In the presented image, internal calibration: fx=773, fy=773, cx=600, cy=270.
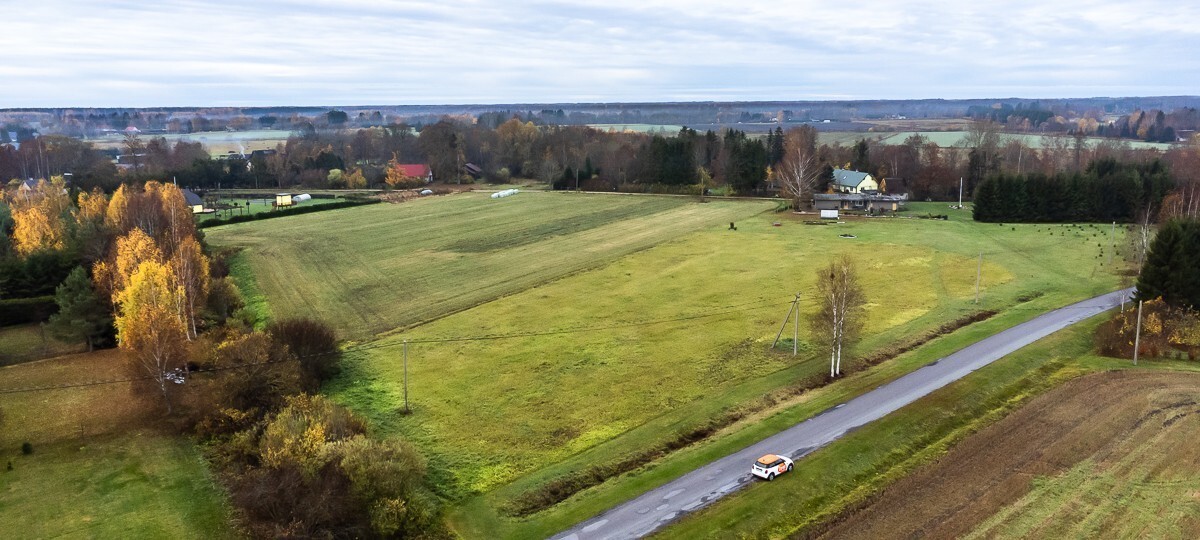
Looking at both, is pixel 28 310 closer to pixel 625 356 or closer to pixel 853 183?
pixel 625 356

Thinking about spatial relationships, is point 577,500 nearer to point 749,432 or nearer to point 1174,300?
point 749,432

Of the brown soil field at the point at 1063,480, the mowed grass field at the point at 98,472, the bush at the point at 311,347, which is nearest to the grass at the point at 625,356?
the bush at the point at 311,347

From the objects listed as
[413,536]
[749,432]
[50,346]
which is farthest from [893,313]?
[50,346]

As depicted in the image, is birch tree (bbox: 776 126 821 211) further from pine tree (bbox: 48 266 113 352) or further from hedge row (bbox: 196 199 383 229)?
pine tree (bbox: 48 266 113 352)

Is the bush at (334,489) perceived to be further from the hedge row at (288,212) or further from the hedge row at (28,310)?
the hedge row at (288,212)

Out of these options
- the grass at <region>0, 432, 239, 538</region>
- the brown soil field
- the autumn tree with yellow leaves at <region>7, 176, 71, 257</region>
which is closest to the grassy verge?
the autumn tree with yellow leaves at <region>7, 176, 71, 257</region>
